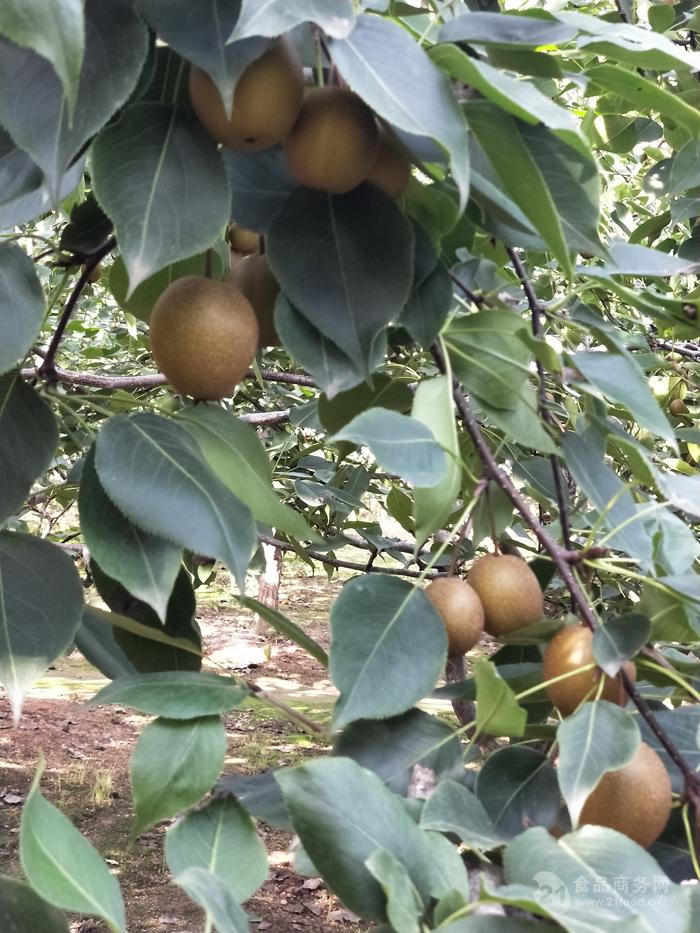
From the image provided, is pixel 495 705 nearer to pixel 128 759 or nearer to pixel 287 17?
pixel 287 17

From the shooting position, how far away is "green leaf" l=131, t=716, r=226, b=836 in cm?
52

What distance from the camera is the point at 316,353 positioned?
582mm

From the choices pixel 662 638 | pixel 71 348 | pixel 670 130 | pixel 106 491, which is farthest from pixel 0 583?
pixel 71 348

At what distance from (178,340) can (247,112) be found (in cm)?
14

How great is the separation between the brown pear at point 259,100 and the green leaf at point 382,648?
28 centimetres

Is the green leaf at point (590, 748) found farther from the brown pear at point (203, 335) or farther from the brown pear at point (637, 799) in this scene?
the brown pear at point (203, 335)

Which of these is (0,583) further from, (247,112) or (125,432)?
(247,112)

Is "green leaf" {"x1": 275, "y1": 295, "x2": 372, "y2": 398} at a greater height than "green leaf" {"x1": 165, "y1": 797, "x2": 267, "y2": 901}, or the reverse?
"green leaf" {"x1": 275, "y1": 295, "x2": 372, "y2": 398}

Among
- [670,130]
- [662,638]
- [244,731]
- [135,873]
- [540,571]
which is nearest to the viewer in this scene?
[662,638]

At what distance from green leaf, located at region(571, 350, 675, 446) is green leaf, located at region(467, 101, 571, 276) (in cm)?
13

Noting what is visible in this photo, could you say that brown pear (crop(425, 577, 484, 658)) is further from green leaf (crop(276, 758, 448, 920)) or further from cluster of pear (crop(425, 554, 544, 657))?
green leaf (crop(276, 758, 448, 920))

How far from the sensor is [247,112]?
506mm

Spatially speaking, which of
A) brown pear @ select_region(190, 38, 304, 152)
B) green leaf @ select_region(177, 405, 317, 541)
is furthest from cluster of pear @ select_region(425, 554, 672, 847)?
brown pear @ select_region(190, 38, 304, 152)

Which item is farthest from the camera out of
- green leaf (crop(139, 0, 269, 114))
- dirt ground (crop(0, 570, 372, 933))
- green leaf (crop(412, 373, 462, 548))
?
dirt ground (crop(0, 570, 372, 933))
